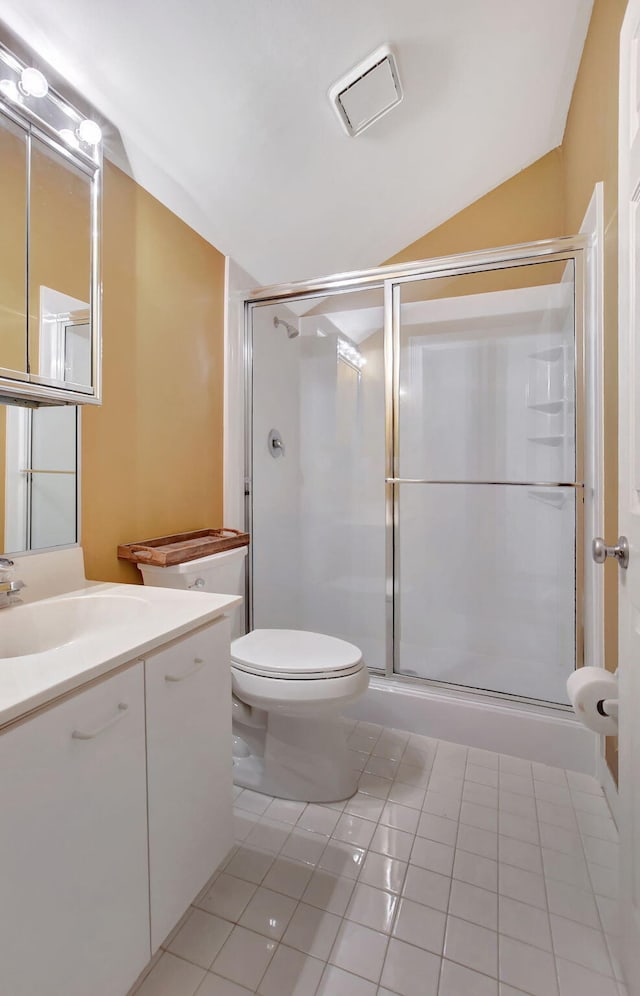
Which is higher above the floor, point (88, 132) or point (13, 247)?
point (88, 132)

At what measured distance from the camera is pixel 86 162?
1330 millimetres

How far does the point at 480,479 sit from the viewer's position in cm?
221

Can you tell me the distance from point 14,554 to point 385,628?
5.21ft

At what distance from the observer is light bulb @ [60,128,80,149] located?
1.26m

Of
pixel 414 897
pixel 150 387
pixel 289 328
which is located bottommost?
pixel 414 897

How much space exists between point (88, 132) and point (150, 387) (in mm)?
732

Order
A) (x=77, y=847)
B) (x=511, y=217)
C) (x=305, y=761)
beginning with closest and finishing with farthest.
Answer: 1. (x=77, y=847)
2. (x=305, y=761)
3. (x=511, y=217)

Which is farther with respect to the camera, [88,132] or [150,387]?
[150,387]

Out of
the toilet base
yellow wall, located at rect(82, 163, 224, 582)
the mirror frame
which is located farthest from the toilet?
the mirror frame

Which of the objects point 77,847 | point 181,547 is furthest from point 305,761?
point 77,847

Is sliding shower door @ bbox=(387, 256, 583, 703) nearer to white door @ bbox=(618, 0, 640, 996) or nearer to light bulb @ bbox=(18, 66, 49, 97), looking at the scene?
white door @ bbox=(618, 0, 640, 996)

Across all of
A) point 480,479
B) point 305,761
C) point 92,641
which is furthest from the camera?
point 480,479

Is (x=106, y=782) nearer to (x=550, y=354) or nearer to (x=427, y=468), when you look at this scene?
(x=427, y=468)

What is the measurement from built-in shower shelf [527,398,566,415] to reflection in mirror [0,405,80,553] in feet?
6.06
